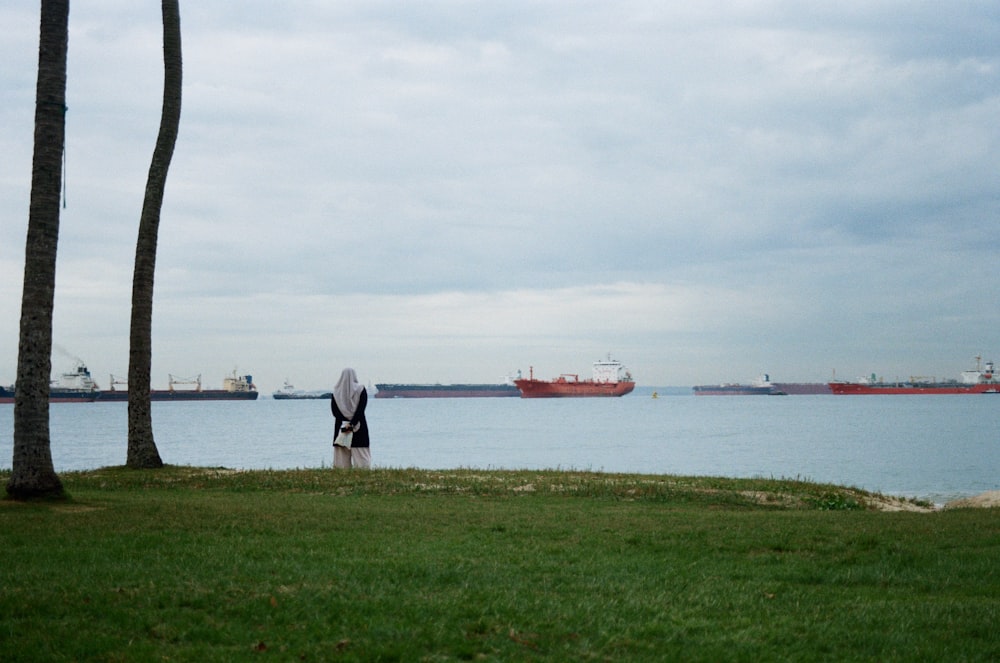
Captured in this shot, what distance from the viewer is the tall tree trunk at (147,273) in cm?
1620

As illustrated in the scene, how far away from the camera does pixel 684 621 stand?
577 cm

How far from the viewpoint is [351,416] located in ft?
52.4

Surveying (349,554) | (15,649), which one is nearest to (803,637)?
(349,554)

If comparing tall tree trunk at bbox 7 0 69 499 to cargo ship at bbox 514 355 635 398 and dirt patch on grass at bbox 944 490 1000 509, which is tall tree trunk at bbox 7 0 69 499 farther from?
cargo ship at bbox 514 355 635 398

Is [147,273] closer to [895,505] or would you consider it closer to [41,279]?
[41,279]

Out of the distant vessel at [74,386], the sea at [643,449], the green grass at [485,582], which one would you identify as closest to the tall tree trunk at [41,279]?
the green grass at [485,582]

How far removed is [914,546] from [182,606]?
21.1 ft

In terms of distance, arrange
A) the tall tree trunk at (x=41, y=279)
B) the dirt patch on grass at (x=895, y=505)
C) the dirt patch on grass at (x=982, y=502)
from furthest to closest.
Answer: the dirt patch on grass at (x=895, y=505) → the dirt patch on grass at (x=982, y=502) → the tall tree trunk at (x=41, y=279)

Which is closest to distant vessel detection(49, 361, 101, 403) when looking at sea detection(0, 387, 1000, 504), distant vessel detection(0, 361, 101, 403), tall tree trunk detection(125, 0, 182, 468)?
distant vessel detection(0, 361, 101, 403)

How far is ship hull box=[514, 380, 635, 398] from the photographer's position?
459ft

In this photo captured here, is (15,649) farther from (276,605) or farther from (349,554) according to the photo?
(349,554)

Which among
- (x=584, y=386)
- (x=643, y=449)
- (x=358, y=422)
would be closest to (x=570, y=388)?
(x=584, y=386)

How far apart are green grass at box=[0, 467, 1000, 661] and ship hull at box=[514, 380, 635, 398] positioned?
420 feet

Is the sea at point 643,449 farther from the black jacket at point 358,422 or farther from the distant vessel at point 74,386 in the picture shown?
the distant vessel at point 74,386
